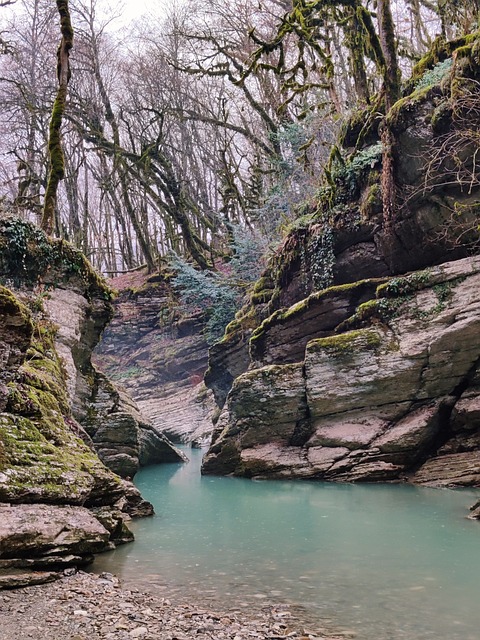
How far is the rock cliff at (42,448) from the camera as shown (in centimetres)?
511

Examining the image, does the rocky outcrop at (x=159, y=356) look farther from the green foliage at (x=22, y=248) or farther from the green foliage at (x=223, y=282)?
the green foliage at (x=22, y=248)

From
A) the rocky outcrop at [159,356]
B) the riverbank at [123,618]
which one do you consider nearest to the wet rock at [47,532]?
the riverbank at [123,618]

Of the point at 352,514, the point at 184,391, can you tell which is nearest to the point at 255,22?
the point at 184,391

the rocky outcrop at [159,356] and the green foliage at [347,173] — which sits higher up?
the green foliage at [347,173]

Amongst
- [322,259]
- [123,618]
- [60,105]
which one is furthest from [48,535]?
[60,105]

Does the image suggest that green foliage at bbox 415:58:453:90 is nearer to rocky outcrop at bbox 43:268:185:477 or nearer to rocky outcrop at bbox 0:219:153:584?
rocky outcrop at bbox 43:268:185:477

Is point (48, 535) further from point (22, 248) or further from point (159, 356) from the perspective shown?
point (159, 356)

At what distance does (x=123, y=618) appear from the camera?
3.99 m

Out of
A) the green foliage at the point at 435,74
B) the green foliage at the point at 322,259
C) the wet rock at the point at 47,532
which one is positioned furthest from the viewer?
the green foliage at the point at 322,259

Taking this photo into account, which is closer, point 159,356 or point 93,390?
point 93,390

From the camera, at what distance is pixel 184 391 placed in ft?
89.0

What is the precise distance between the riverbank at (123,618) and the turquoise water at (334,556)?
0.32 metres

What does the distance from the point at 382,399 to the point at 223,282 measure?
13.7 m

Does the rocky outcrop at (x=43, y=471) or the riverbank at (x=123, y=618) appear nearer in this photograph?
the riverbank at (x=123, y=618)
